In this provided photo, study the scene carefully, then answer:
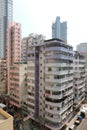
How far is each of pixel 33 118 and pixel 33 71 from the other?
1061cm

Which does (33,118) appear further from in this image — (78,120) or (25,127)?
(78,120)

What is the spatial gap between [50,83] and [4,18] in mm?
74769

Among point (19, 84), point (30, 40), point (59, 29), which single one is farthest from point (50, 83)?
point (59, 29)

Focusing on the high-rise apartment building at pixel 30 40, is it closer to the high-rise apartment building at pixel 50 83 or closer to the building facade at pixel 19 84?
the building facade at pixel 19 84

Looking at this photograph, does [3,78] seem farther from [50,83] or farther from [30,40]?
[50,83]

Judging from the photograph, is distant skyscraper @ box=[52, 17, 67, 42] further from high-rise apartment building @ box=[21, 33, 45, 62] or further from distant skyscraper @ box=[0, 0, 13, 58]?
high-rise apartment building @ box=[21, 33, 45, 62]

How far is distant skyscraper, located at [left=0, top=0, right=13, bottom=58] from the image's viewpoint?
85250mm

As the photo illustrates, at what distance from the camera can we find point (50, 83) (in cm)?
2989

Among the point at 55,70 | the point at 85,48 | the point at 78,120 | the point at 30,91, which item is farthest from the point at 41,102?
the point at 85,48

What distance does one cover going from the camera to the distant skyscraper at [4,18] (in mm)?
85250

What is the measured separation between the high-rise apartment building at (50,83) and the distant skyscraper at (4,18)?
5347 centimetres

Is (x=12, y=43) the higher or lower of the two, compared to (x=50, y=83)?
higher

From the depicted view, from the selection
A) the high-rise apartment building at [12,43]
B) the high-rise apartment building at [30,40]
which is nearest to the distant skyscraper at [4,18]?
the high-rise apartment building at [30,40]

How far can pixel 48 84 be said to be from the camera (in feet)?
99.6
